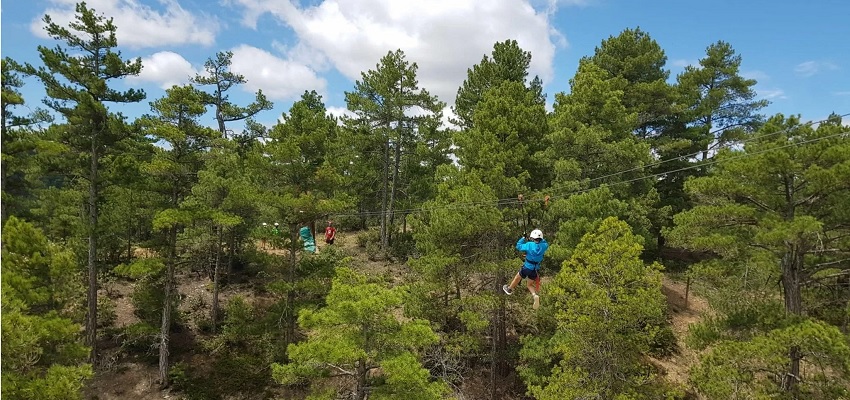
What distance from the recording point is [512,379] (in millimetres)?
19016

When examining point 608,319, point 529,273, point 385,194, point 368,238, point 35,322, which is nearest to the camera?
point 35,322

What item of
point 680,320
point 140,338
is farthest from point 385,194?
point 680,320

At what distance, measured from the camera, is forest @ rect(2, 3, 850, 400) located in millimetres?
11516

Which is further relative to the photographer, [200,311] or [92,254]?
[200,311]

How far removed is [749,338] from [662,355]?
7.98 metres

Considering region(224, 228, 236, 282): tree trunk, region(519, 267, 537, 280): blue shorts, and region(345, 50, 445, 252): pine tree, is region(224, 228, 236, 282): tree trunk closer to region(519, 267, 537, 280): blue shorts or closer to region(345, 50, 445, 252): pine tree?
region(345, 50, 445, 252): pine tree

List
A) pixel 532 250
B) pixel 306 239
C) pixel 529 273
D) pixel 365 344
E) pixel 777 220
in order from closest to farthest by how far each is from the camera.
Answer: pixel 532 250
pixel 777 220
pixel 529 273
pixel 365 344
pixel 306 239

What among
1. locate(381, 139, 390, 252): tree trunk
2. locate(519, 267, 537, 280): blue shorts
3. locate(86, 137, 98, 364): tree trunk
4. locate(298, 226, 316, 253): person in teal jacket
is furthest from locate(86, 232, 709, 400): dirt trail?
locate(519, 267, 537, 280): blue shorts

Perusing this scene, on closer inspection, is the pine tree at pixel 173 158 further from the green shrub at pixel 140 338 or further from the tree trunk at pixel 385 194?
the tree trunk at pixel 385 194

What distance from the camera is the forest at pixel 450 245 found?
1152cm

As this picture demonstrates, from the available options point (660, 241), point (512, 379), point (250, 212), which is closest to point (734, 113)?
point (660, 241)

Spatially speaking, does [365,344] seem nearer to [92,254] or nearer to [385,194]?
[92,254]

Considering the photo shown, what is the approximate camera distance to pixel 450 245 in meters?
17.7

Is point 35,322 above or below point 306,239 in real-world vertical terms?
below
